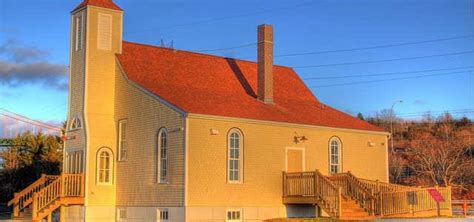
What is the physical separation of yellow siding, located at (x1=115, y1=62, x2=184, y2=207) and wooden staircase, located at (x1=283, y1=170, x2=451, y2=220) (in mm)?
5967

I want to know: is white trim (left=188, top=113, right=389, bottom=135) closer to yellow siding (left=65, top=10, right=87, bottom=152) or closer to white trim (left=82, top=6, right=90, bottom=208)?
white trim (left=82, top=6, right=90, bottom=208)

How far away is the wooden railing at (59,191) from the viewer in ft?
98.7

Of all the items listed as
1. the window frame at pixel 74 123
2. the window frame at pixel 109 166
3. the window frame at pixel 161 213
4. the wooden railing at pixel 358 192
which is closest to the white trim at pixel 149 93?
the window frame at pixel 74 123

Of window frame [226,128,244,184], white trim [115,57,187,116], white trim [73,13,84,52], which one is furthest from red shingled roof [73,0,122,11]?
window frame [226,128,244,184]

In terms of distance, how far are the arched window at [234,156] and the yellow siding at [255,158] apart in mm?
235

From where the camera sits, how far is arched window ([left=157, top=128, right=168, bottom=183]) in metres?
29.1

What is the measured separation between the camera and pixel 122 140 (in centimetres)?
3181

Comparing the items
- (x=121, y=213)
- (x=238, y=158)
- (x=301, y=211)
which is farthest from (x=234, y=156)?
(x=121, y=213)

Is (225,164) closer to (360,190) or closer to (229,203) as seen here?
(229,203)

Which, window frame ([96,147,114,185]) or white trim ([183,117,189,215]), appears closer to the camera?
white trim ([183,117,189,215])

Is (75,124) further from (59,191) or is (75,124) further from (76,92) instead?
(59,191)

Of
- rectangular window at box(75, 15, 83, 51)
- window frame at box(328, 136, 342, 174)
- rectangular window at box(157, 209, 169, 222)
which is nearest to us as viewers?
rectangular window at box(157, 209, 169, 222)

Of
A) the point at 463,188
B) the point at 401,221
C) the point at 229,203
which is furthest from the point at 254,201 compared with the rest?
the point at 463,188

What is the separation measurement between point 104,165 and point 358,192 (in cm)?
1243
